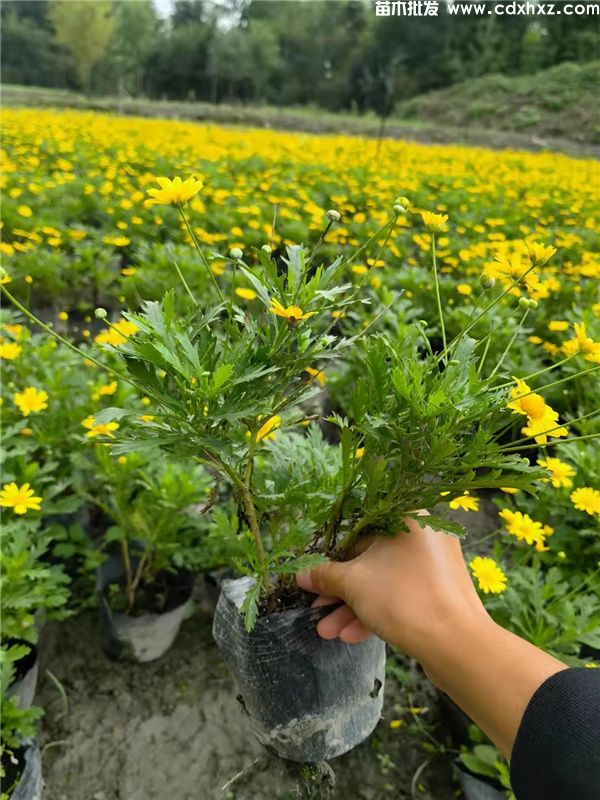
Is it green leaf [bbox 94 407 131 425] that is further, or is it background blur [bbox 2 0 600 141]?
background blur [bbox 2 0 600 141]

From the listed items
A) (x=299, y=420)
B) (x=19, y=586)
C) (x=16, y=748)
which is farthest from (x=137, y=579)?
(x=299, y=420)

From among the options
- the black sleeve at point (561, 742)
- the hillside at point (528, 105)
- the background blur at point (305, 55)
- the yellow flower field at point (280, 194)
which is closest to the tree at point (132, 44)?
the background blur at point (305, 55)

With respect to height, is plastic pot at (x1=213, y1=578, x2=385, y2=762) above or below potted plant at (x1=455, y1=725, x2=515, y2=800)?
above

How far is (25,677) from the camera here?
1478mm

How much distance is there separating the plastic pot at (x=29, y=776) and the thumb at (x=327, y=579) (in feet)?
2.59

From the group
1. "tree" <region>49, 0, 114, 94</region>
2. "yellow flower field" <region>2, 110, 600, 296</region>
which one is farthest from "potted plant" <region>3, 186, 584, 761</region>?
"tree" <region>49, 0, 114, 94</region>

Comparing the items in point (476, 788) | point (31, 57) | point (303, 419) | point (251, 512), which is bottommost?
point (476, 788)

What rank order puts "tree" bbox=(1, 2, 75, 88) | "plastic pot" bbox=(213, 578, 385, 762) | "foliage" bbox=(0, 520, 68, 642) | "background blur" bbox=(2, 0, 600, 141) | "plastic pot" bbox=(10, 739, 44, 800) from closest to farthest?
"plastic pot" bbox=(213, 578, 385, 762) < "plastic pot" bbox=(10, 739, 44, 800) < "foliage" bbox=(0, 520, 68, 642) < "background blur" bbox=(2, 0, 600, 141) < "tree" bbox=(1, 2, 75, 88)

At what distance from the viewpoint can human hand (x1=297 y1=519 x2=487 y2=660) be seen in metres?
0.89

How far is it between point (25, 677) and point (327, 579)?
3.21 ft

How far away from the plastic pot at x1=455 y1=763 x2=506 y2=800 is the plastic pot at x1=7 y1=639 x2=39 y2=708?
1168 mm

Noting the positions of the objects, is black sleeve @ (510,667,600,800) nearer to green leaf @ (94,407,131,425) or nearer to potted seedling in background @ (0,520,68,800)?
green leaf @ (94,407,131,425)

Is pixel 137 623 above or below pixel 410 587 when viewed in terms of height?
below

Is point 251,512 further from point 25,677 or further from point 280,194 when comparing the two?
point 280,194
